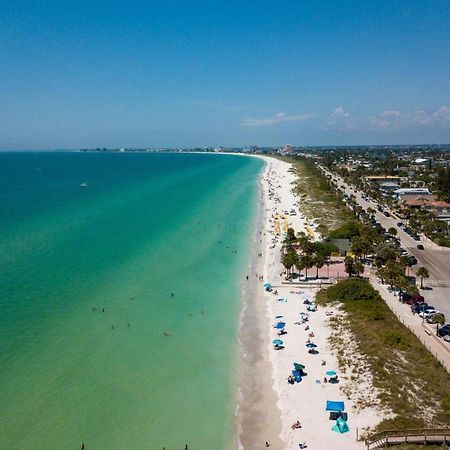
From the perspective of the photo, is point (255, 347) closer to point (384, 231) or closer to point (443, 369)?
point (443, 369)

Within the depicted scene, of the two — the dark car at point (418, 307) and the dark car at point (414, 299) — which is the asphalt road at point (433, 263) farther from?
the dark car at point (418, 307)

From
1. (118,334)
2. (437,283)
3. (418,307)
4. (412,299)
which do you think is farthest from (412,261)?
(118,334)

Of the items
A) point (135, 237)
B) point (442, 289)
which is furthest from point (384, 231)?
point (135, 237)

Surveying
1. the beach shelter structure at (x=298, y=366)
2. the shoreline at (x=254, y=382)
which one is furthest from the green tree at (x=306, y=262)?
the beach shelter structure at (x=298, y=366)

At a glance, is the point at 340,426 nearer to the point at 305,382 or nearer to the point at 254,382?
the point at 305,382

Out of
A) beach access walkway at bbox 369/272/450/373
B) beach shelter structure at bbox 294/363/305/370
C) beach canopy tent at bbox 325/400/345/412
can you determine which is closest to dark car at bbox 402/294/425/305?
beach access walkway at bbox 369/272/450/373
